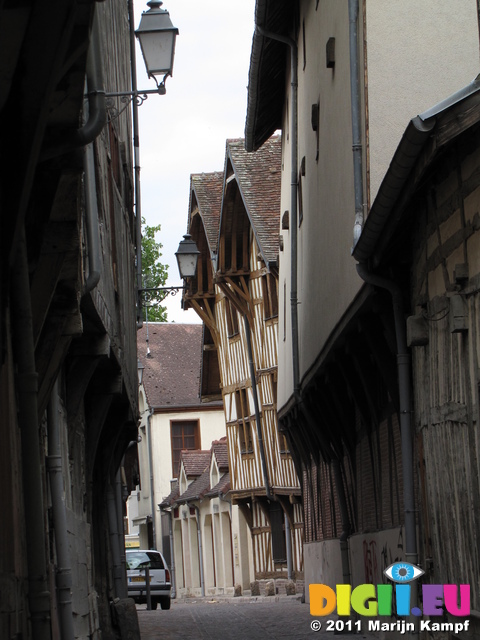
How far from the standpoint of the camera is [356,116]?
1142cm

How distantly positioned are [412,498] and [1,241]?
5686mm

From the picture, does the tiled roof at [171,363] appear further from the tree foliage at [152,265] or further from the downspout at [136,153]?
the downspout at [136,153]

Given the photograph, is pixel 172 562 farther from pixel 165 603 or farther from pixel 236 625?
pixel 236 625

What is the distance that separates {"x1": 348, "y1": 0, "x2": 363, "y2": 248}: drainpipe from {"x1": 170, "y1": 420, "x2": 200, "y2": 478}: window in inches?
1499

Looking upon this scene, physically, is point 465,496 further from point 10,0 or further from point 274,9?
point 274,9

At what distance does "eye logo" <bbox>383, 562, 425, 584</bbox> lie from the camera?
33.8ft

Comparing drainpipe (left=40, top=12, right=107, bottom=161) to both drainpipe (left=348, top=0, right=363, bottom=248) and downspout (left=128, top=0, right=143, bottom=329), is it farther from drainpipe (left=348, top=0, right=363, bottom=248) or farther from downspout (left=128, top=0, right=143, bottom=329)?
downspout (left=128, top=0, right=143, bottom=329)

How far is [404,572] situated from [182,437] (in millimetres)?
38761

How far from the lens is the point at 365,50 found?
1133 centimetres

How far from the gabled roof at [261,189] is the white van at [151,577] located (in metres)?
7.85

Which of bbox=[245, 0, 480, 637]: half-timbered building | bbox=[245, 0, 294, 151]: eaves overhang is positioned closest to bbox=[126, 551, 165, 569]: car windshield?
bbox=[245, 0, 480, 637]: half-timbered building

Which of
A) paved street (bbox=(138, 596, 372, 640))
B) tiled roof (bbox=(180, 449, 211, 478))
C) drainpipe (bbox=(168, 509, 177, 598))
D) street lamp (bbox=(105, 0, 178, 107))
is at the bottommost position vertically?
drainpipe (bbox=(168, 509, 177, 598))

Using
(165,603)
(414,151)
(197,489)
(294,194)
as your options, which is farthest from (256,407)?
(414,151)

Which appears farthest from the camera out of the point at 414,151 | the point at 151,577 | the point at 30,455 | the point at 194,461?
the point at 194,461
